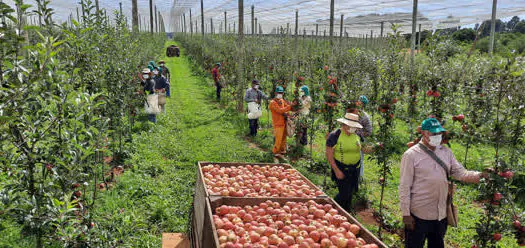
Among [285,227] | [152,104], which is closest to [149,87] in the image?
[152,104]

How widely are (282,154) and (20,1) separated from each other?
7503mm

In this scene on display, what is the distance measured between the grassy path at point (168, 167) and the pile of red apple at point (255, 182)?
0.99 metres

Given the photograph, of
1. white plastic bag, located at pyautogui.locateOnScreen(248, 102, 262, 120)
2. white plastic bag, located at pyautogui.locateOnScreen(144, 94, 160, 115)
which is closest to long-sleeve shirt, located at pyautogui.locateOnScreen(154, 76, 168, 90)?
white plastic bag, located at pyautogui.locateOnScreen(144, 94, 160, 115)

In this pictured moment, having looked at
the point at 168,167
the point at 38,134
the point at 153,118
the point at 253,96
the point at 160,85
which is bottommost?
the point at 168,167

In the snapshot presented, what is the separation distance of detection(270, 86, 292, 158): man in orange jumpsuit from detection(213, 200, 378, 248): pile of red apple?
4854 millimetres

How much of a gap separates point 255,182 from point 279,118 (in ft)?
14.0

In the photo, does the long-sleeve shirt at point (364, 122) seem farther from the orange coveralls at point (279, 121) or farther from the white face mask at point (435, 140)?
the white face mask at point (435, 140)

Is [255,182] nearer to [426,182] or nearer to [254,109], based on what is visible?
[426,182]

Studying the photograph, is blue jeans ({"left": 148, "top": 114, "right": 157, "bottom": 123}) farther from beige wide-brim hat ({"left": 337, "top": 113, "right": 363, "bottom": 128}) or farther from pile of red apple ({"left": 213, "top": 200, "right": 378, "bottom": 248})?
pile of red apple ({"left": 213, "top": 200, "right": 378, "bottom": 248})

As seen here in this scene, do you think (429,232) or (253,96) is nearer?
(429,232)

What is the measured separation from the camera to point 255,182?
527 centimetres

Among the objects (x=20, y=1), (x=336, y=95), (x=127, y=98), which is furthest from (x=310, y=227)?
(x=127, y=98)

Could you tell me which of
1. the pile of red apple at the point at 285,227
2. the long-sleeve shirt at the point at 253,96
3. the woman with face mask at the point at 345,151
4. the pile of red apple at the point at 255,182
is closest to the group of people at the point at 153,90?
the long-sleeve shirt at the point at 253,96

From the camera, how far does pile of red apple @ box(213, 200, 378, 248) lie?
11.7 feet
